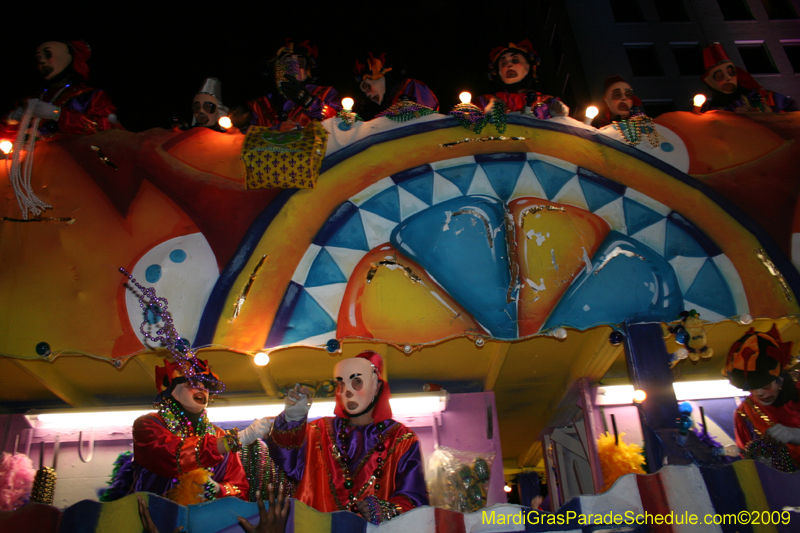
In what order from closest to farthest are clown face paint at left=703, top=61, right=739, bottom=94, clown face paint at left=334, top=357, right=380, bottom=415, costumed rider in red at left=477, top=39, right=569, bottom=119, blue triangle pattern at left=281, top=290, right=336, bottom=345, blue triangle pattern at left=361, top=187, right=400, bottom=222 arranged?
blue triangle pattern at left=281, top=290, right=336, bottom=345 → clown face paint at left=334, top=357, right=380, bottom=415 → blue triangle pattern at left=361, top=187, right=400, bottom=222 → costumed rider in red at left=477, top=39, right=569, bottom=119 → clown face paint at left=703, top=61, right=739, bottom=94

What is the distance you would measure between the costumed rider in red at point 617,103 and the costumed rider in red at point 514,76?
2.08 ft

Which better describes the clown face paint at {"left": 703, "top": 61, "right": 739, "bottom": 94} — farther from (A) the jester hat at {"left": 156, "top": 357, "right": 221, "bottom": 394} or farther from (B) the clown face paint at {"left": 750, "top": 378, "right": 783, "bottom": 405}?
(A) the jester hat at {"left": 156, "top": 357, "right": 221, "bottom": 394}

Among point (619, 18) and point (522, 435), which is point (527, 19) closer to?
point (619, 18)

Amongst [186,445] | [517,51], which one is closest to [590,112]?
[517,51]

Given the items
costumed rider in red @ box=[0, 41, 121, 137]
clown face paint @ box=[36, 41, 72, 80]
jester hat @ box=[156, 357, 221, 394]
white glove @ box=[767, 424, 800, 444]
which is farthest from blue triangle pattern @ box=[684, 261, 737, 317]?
clown face paint @ box=[36, 41, 72, 80]

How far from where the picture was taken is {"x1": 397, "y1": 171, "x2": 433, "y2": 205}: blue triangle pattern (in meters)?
3.78

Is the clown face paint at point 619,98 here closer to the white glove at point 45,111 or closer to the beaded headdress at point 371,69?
the beaded headdress at point 371,69

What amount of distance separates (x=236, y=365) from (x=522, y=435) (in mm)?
3334

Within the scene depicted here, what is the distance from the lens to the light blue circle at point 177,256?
3.47m

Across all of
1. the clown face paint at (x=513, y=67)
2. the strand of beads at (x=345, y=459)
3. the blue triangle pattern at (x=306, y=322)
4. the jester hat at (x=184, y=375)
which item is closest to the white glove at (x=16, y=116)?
the jester hat at (x=184, y=375)

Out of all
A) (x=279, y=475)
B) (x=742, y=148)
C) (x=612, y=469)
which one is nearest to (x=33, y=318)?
(x=279, y=475)

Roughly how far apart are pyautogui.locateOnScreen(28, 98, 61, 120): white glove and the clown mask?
218 centimetres

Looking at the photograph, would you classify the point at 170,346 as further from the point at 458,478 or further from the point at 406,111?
the point at 406,111

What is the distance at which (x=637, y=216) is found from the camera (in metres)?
3.84
